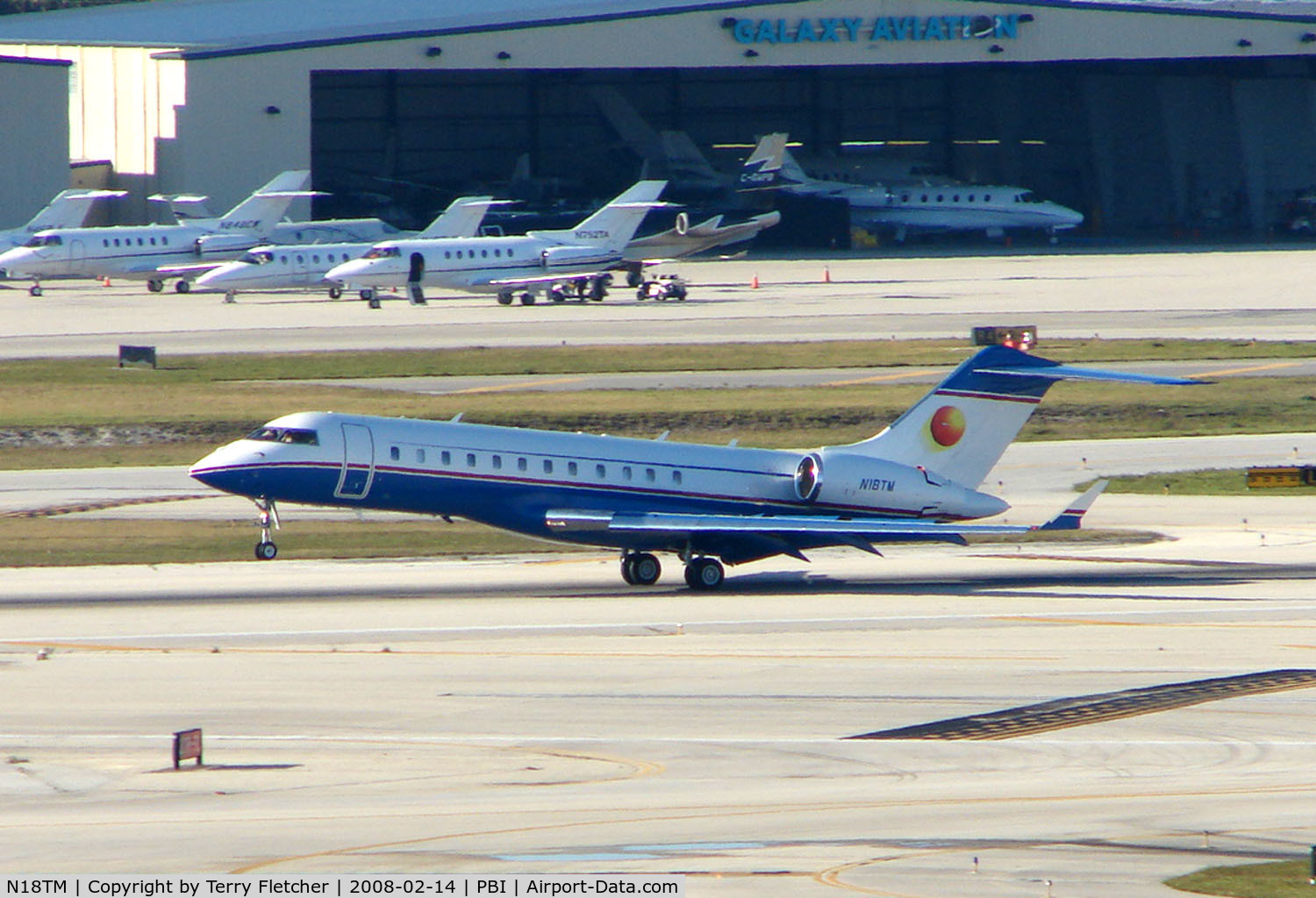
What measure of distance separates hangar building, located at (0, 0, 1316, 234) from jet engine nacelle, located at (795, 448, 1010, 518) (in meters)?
70.0

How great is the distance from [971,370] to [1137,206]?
9341cm

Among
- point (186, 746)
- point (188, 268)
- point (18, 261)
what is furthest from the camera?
point (188, 268)

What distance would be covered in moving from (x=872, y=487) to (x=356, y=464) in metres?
9.94

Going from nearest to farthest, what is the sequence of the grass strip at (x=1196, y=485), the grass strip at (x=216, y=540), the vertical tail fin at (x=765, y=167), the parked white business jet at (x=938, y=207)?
the grass strip at (x=216, y=540) < the grass strip at (x=1196, y=485) < the vertical tail fin at (x=765, y=167) < the parked white business jet at (x=938, y=207)

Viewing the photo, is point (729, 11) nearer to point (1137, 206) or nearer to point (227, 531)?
point (1137, 206)

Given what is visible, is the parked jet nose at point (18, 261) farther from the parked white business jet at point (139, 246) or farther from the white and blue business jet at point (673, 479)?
the white and blue business jet at point (673, 479)

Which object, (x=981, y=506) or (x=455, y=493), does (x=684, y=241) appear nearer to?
(x=981, y=506)

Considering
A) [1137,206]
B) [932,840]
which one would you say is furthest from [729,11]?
[932,840]

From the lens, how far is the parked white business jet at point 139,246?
84188 mm

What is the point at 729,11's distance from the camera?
99.9m

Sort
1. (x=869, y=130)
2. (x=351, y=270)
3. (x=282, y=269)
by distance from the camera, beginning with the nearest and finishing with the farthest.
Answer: (x=351, y=270) → (x=282, y=269) → (x=869, y=130)

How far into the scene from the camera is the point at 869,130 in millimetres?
124250

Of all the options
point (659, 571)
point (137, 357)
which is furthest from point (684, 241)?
point (659, 571)

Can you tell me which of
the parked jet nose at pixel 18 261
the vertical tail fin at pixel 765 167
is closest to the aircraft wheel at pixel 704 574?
the parked jet nose at pixel 18 261
